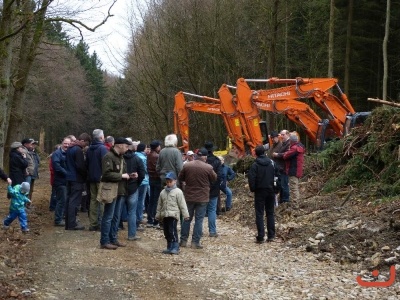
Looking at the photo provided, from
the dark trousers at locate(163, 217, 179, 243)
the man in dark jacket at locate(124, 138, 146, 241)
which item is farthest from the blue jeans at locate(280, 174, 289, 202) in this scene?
the dark trousers at locate(163, 217, 179, 243)

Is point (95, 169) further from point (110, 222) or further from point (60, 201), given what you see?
point (110, 222)

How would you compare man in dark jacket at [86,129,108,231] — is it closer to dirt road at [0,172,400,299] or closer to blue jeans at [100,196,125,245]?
dirt road at [0,172,400,299]

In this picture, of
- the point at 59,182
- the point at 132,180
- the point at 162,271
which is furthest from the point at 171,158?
the point at 162,271

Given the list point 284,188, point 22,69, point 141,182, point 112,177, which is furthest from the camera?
point 22,69

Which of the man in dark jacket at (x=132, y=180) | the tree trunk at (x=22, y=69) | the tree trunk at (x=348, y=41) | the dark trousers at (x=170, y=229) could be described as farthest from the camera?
the tree trunk at (x=348, y=41)

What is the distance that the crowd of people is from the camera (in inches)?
415

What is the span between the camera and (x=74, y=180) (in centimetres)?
1269

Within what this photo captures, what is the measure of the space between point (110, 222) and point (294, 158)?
5.89 m

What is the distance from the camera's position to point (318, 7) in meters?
33.3

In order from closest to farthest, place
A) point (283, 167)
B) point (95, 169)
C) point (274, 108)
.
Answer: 1. point (95, 169)
2. point (283, 167)
3. point (274, 108)

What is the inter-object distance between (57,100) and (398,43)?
2950 centimetres

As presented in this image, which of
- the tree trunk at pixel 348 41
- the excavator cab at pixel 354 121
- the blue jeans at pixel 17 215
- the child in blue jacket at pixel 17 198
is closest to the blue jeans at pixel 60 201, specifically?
the blue jeans at pixel 17 215

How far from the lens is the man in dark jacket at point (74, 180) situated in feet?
41.0

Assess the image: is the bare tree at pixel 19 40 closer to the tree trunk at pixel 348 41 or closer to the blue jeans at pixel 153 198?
the blue jeans at pixel 153 198
